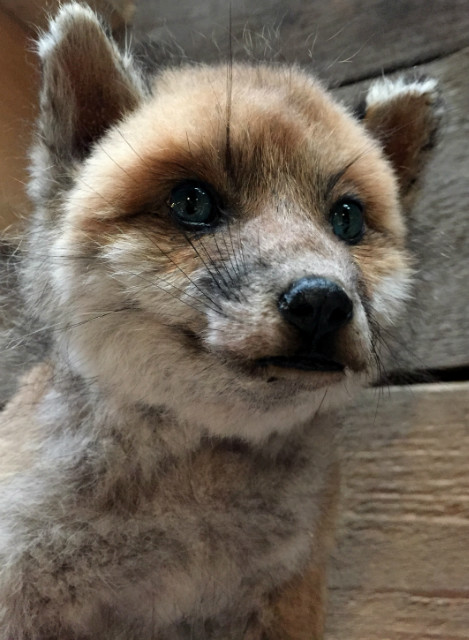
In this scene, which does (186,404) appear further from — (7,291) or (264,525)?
(7,291)

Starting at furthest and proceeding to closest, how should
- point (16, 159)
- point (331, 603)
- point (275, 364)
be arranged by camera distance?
point (16, 159)
point (331, 603)
point (275, 364)

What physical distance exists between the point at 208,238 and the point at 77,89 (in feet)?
0.92

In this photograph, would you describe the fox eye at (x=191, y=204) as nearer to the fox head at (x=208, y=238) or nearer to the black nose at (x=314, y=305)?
the fox head at (x=208, y=238)

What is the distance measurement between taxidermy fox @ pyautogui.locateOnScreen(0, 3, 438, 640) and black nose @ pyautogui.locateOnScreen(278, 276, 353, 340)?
0.08 ft

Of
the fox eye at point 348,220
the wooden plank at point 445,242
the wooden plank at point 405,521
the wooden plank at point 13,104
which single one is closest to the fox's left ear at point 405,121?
the wooden plank at point 445,242

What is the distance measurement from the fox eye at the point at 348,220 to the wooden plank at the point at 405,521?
1.07 feet

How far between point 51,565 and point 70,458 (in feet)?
0.40

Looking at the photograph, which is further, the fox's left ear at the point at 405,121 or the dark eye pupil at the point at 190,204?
the fox's left ear at the point at 405,121

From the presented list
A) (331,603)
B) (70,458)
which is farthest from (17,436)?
(331,603)

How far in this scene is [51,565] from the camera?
29.7 inches

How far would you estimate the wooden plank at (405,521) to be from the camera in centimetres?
92

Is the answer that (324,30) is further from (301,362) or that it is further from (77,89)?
(301,362)

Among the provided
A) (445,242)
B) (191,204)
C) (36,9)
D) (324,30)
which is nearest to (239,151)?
(191,204)

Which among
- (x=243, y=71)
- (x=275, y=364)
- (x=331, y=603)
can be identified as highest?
(x=243, y=71)
